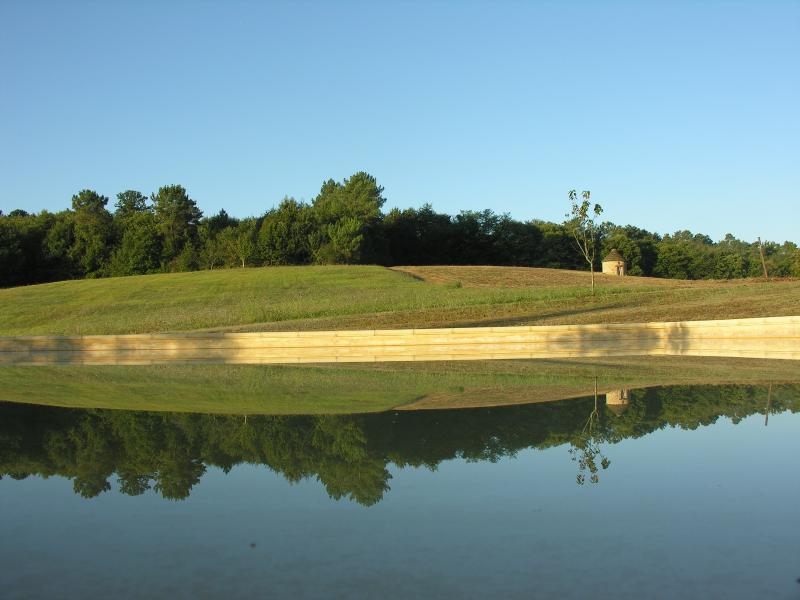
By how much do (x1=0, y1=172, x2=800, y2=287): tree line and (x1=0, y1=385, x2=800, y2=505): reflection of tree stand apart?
46022 millimetres

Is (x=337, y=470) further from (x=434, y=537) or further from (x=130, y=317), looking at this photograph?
(x=130, y=317)

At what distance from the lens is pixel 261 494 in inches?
214

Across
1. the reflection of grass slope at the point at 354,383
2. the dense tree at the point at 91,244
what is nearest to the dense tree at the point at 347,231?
the dense tree at the point at 91,244

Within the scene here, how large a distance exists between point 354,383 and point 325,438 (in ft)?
16.4

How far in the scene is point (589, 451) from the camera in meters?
6.64

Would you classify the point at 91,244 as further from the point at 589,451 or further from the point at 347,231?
the point at 589,451

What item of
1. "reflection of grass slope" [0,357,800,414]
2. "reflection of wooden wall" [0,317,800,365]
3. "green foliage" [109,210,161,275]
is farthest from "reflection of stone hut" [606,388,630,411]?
"green foliage" [109,210,161,275]

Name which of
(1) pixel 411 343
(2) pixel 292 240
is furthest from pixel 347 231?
(1) pixel 411 343

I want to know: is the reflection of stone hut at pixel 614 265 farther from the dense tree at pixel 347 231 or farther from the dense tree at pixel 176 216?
the dense tree at pixel 176 216

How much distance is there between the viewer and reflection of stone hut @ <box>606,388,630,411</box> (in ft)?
29.5

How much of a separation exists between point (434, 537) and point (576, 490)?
143 centimetres

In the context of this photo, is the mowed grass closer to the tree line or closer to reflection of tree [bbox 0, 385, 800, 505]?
reflection of tree [bbox 0, 385, 800, 505]

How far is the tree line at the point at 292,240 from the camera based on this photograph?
6638cm

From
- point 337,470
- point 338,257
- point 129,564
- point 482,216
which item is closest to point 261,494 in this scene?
point 337,470
